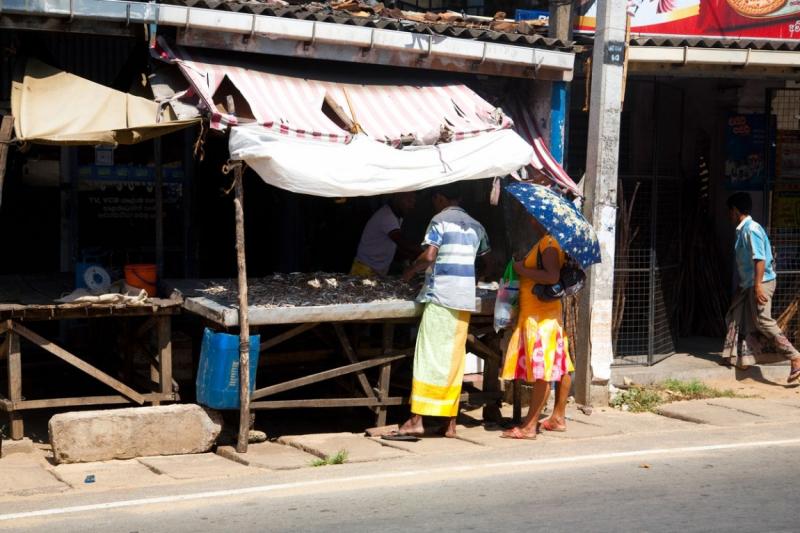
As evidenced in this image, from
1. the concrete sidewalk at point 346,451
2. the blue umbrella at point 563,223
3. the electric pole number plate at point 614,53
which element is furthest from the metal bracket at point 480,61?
the concrete sidewalk at point 346,451

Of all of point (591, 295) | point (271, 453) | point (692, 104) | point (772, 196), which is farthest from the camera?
point (692, 104)

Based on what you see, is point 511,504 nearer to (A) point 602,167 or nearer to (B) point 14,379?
(B) point 14,379

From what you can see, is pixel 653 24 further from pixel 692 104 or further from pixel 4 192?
pixel 4 192

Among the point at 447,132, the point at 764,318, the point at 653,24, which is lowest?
the point at 764,318

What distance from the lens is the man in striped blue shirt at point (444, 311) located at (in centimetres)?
875

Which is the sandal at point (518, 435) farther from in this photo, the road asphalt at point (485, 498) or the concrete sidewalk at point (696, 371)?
the concrete sidewalk at point (696, 371)

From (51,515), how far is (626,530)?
3291 mm

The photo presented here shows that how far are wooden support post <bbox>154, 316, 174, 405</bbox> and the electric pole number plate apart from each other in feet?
14.5

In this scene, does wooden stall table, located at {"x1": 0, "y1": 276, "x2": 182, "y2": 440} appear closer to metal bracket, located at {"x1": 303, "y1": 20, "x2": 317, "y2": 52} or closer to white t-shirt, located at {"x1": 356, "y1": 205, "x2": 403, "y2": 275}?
white t-shirt, located at {"x1": 356, "y1": 205, "x2": 403, "y2": 275}

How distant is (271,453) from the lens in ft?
27.7

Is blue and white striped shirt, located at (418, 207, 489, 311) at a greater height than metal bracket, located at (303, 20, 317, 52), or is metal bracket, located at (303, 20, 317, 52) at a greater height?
metal bracket, located at (303, 20, 317, 52)

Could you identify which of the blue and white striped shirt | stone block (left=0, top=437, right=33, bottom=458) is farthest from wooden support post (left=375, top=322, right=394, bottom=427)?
stone block (left=0, top=437, right=33, bottom=458)

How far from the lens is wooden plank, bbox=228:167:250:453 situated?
820cm

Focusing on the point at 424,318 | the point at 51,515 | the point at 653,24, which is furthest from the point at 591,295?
the point at 51,515
